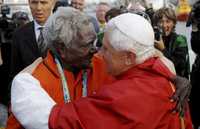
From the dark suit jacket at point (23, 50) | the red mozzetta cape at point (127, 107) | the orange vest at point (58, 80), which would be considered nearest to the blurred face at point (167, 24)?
the dark suit jacket at point (23, 50)

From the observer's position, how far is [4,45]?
6.72 m

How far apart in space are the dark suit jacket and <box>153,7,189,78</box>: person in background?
1516 millimetres

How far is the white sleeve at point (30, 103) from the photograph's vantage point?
199 centimetres

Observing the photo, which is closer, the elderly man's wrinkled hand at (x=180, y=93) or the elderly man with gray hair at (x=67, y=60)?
the elderly man's wrinkled hand at (x=180, y=93)

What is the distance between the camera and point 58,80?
88.6 inches

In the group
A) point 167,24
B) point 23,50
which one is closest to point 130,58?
point 23,50

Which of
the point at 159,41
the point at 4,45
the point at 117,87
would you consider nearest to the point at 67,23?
the point at 117,87

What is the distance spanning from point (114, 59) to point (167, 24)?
3191 mm

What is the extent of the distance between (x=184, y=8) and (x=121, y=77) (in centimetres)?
687

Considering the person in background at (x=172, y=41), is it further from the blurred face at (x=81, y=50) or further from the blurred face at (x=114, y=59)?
the blurred face at (x=114, y=59)

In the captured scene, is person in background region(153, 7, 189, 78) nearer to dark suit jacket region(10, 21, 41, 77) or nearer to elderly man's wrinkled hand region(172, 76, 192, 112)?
dark suit jacket region(10, 21, 41, 77)

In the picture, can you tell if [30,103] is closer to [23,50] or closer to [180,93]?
[180,93]

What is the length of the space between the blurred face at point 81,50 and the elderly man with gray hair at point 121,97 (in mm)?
194

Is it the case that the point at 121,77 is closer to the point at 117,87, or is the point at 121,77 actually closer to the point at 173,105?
the point at 117,87
